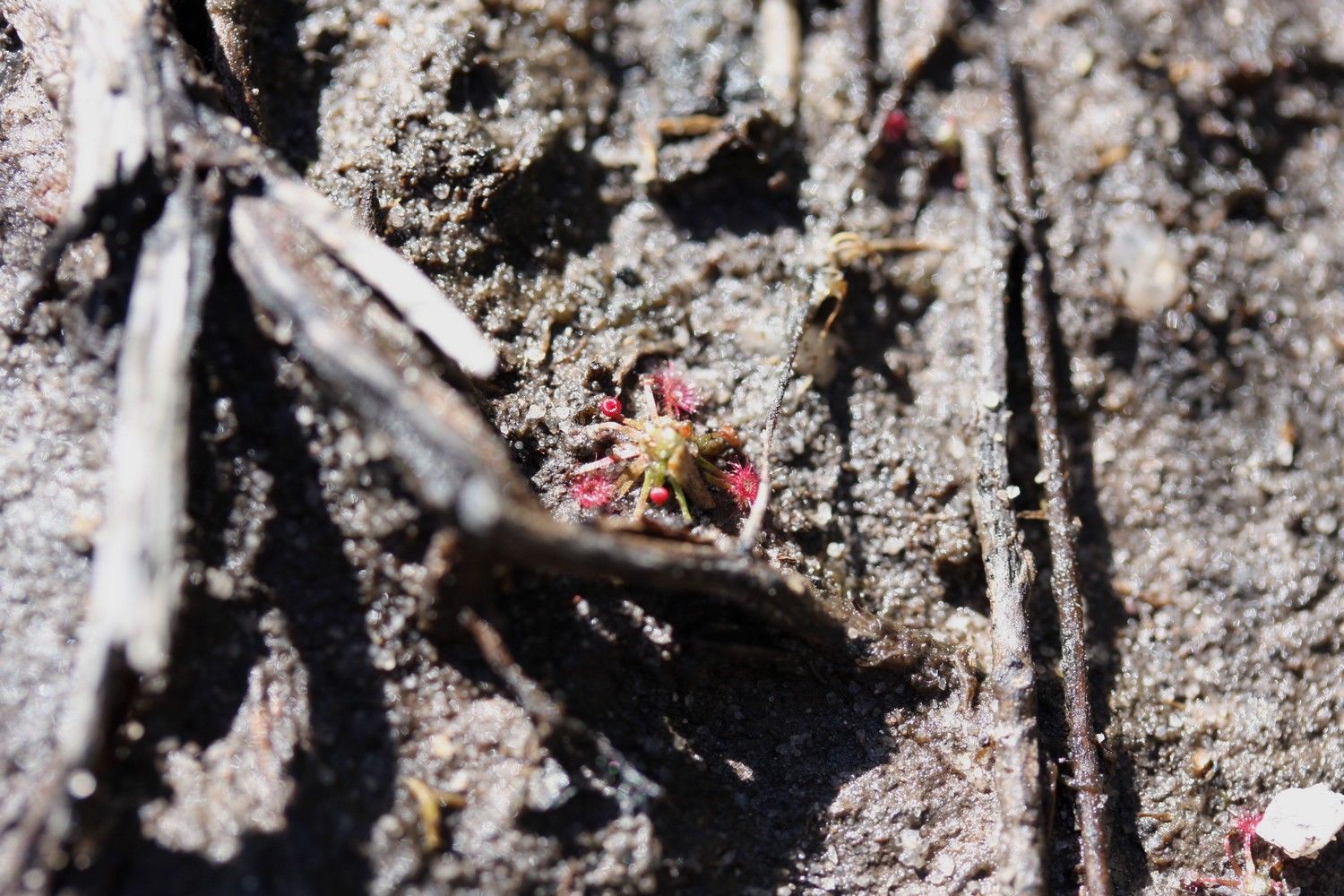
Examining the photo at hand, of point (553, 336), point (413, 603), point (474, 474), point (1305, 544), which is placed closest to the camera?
point (474, 474)

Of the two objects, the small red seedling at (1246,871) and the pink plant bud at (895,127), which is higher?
the pink plant bud at (895,127)

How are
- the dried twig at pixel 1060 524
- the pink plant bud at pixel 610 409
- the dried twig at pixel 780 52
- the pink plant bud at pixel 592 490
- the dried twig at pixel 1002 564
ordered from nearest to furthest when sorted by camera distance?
1. the dried twig at pixel 1002 564
2. the dried twig at pixel 1060 524
3. the pink plant bud at pixel 592 490
4. the pink plant bud at pixel 610 409
5. the dried twig at pixel 780 52

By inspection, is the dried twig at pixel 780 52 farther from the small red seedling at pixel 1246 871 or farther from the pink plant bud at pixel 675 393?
the small red seedling at pixel 1246 871

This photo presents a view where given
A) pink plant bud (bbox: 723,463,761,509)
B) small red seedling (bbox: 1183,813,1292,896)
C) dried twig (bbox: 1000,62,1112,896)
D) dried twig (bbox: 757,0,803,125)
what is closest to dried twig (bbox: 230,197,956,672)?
pink plant bud (bbox: 723,463,761,509)

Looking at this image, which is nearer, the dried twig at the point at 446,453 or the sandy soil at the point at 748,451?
the dried twig at the point at 446,453

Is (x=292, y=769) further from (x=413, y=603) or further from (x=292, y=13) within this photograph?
(x=292, y=13)

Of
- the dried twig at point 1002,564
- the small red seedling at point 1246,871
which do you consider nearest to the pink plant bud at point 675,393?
the dried twig at point 1002,564

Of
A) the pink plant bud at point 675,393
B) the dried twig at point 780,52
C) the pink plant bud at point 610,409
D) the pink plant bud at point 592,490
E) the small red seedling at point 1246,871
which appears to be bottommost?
the small red seedling at point 1246,871

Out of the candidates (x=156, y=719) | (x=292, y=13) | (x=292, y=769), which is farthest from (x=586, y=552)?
(x=292, y=13)
